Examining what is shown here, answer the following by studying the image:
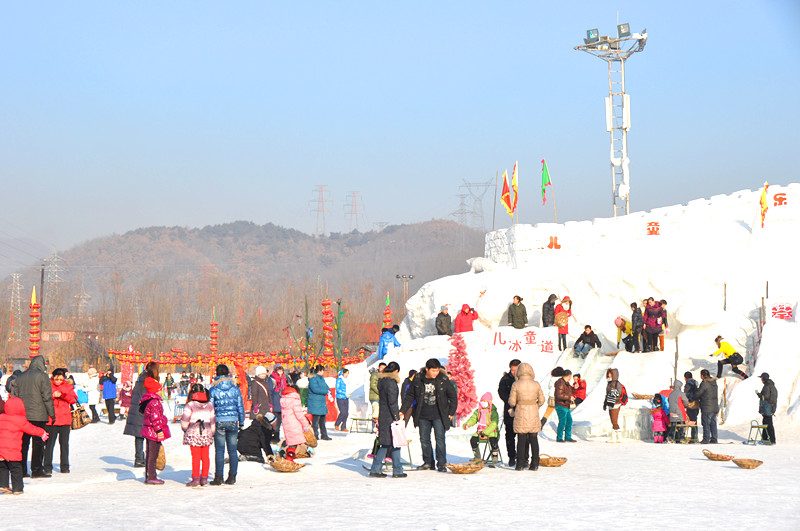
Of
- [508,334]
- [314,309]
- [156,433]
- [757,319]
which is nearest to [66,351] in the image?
[314,309]

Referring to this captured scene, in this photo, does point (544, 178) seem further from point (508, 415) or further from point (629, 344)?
point (508, 415)

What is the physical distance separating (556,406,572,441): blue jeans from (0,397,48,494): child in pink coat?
7819 millimetres

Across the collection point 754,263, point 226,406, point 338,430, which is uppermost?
point 754,263

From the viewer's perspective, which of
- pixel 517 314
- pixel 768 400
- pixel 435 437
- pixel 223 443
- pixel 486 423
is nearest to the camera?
Result: pixel 223 443

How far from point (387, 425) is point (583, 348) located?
1172 centimetres

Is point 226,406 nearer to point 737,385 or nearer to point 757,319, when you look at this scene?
point 737,385

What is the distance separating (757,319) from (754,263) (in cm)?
289

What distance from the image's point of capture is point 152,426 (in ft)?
31.4

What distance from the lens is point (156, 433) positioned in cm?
959

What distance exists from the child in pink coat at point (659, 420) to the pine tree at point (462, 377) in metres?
3.20

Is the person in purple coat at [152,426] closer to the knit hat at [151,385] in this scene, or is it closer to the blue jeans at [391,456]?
the knit hat at [151,385]

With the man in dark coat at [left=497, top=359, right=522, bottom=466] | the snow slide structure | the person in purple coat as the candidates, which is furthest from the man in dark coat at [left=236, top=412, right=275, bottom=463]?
the snow slide structure

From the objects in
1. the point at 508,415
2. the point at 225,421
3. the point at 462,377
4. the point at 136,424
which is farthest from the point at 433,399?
the point at 462,377

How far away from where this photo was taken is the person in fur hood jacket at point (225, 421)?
31.1 feet
